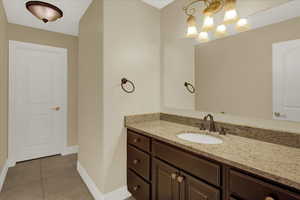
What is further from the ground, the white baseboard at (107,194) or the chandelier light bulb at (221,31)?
A: the chandelier light bulb at (221,31)

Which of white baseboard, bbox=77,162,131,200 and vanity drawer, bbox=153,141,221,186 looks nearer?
vanity drawer, bbox=153,141,221,186

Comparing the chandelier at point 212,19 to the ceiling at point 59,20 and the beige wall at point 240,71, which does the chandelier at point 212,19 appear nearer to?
the beige wall at point 240,71

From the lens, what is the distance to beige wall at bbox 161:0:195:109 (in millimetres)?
1787

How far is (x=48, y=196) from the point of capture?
1.80 m

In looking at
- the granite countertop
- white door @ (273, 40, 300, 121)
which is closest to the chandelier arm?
white door @ (273, 40, 300, 121)

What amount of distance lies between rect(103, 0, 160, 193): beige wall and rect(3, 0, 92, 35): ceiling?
2.04ft

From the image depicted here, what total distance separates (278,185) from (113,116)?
4.64ft

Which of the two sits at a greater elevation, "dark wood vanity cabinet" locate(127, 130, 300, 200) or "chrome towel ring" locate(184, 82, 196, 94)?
"chrome towel ring" locate(184, 82, 196, 94)

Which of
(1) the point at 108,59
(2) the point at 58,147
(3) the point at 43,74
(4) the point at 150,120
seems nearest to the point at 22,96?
(3) the point at 43,74

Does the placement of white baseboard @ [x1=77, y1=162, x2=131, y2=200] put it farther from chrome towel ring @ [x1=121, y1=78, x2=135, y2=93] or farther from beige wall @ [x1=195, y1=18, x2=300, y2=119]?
beige wall @ [x1=195, y1=18, x2=300, y2=119]

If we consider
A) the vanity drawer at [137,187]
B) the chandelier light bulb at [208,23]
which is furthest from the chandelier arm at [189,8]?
the vanity drawer at [137,187]

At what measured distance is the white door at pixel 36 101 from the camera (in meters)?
2.59

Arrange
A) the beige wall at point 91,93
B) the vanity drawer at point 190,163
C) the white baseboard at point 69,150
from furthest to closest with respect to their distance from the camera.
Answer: the white baseboard at point 69,150
the beige wall at point 91,93
the vanity drawer at point 190,163

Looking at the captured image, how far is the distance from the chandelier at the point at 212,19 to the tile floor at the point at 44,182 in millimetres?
2263
